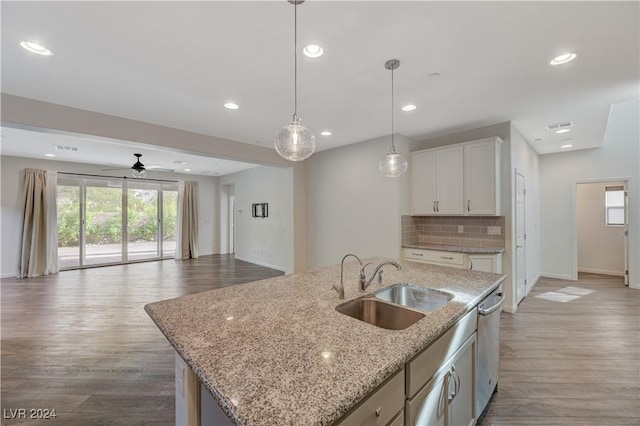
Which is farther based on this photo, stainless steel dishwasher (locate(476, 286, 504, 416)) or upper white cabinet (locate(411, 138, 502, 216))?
upper white cabinet (locate(411, 138, 502, 216))

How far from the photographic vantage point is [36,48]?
6.52 feet

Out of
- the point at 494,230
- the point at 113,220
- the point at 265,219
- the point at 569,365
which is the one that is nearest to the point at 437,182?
the point at 494,230

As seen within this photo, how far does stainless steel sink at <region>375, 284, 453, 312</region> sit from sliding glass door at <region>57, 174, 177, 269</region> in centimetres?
796

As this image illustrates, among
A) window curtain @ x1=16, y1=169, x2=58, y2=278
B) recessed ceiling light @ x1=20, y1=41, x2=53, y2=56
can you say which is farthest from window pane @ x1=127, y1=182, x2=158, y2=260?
recessed ceiling light @ x1=20, y1=41, x2=53, y2=56

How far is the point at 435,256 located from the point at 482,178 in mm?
1265

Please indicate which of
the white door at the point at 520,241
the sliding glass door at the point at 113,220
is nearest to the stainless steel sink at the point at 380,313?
the white door at the point at 520,241

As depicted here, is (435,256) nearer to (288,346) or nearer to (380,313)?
(380,313)

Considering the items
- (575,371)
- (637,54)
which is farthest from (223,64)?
(575,371)

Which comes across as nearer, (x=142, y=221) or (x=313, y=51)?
(x=313, y=51)

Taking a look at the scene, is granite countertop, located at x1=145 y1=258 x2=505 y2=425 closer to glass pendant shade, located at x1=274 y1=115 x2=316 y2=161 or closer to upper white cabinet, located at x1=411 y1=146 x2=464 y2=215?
glass pendant shade, located at x1=274 y1=115 x2=316 y2=161

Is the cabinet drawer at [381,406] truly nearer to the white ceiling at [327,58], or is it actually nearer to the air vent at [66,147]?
the white ceiling at [327,58]

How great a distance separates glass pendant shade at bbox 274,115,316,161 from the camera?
187 centimetres

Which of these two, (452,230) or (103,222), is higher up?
(103,222)

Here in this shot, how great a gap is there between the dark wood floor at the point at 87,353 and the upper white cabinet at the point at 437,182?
3.91 m
